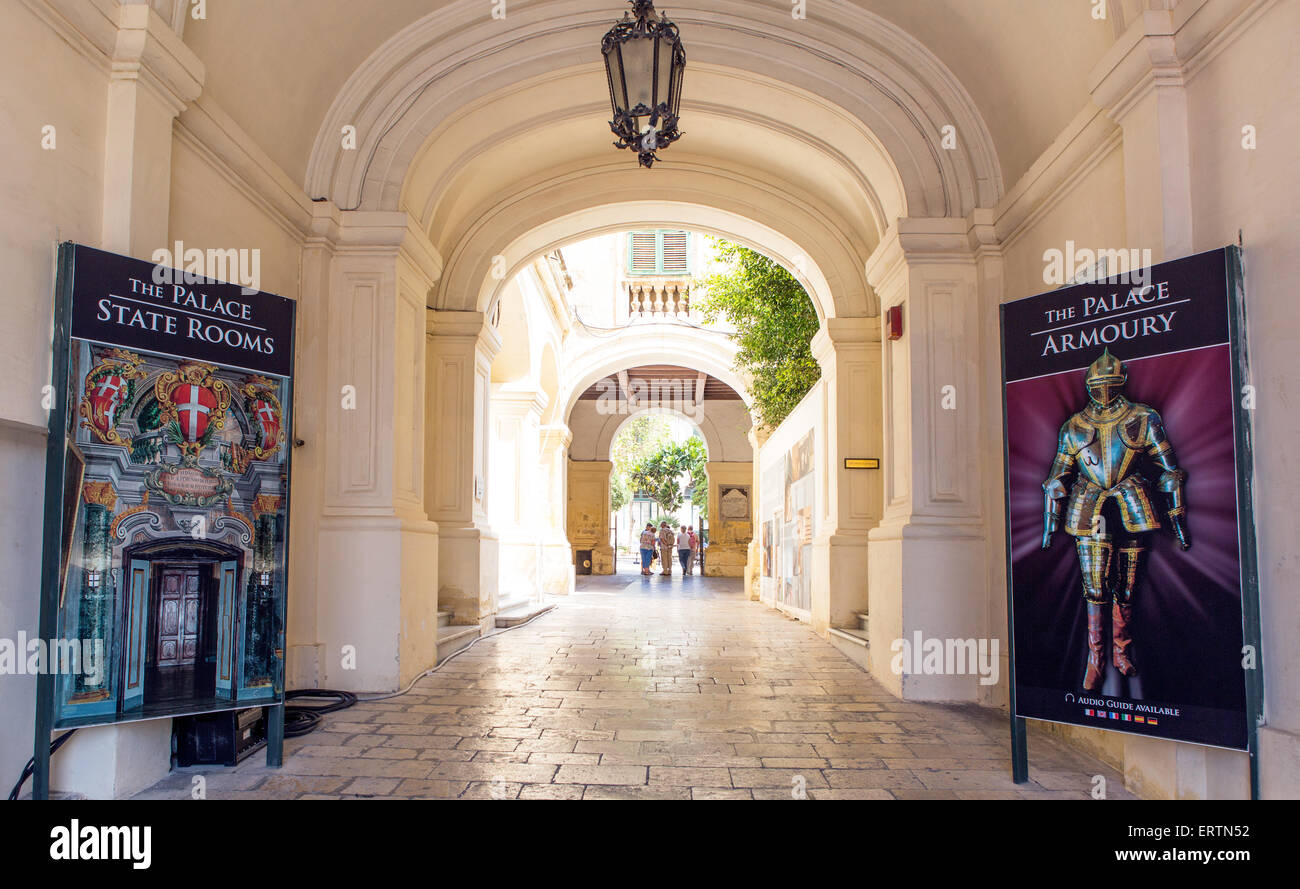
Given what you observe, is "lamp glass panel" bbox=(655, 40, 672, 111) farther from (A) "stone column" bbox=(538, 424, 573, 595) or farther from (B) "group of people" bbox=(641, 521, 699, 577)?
(B) "group of people" bbox=(641, 521, 699, 577)

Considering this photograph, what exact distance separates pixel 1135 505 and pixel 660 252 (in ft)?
51.3

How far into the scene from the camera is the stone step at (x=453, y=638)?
7.36 metres

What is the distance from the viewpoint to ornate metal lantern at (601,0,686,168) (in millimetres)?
3842

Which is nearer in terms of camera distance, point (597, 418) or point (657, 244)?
point (657, 244)

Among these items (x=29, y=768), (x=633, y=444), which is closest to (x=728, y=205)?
(x=29, y=768)

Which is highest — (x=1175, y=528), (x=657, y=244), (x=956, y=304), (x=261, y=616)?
(x=657, y=244)

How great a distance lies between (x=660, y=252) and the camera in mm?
18500

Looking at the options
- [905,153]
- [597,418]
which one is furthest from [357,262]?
[597,418]

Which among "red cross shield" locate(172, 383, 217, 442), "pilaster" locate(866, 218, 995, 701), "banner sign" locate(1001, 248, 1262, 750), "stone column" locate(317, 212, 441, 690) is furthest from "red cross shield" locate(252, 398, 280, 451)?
"pilaster" locate(866, 218, 995, 701)

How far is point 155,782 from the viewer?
12.6ft

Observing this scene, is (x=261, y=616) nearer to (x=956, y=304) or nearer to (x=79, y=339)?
(x=79, y=339)

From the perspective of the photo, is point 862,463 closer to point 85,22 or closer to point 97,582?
point 97,582

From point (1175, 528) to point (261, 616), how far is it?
3893 mm
